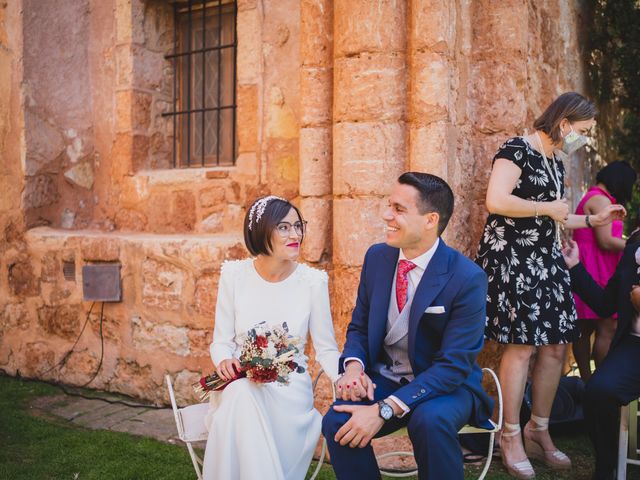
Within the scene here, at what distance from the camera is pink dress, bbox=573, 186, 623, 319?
4.58 metres

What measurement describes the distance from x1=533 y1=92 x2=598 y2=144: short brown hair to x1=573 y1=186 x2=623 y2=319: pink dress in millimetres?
967

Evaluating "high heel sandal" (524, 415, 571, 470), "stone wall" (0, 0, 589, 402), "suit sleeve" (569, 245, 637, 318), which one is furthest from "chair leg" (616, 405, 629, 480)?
"stone wall" (0, 0, 589, 402)

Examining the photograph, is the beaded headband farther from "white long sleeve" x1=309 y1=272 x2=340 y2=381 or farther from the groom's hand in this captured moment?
the groom's hand

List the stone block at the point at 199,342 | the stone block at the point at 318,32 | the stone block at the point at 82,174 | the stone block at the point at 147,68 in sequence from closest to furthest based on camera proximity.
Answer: the stone block at the point at 318,32
the stone block at the point at 199,342
the stone block at the point at 147,68
the stone block at the point at 82,174

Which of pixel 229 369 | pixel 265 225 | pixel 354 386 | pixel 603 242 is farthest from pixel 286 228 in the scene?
pixel 603 242

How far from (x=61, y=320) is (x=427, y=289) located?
150 inches

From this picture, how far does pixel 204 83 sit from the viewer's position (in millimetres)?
5641

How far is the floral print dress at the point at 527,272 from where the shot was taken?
375 cm

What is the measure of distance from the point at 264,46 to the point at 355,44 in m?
1.10

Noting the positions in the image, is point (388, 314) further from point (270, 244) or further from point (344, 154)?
point (344, 154)

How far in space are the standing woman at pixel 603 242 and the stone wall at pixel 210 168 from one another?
69 centimetres

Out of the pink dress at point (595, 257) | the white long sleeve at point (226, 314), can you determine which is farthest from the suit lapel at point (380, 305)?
the pink dress at point (595, 257)

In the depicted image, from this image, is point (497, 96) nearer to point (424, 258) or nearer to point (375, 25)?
point (375, 25)

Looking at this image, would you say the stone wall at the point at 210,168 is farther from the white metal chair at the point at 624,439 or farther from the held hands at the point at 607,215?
the white metal chair at the point at 624,439
